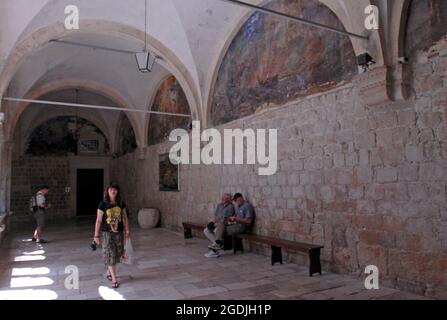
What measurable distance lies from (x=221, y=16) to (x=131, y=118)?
6.79m

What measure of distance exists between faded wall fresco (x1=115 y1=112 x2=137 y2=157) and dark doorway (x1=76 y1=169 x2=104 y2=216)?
180cm

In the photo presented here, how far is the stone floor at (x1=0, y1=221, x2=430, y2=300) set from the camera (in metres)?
4.07

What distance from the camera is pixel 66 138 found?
16.5m

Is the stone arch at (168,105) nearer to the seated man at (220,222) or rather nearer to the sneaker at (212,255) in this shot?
the seated man at (220,222)

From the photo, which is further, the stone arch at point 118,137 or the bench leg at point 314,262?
the stone arch at point 118,137

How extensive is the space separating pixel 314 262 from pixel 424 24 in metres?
3.27

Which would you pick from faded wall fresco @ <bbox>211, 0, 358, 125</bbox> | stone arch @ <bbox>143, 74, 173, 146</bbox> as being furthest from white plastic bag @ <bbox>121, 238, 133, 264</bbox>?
stone arch @ <bbox>143, 74, 173, 146</bbox>

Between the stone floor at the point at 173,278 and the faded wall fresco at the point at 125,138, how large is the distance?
7.31 metres

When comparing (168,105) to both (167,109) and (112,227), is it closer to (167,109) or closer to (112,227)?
(167,109)

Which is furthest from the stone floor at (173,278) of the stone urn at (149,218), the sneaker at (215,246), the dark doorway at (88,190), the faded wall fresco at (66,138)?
the faded wall fresco at (66,138)

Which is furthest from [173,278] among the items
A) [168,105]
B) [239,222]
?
[168,105]

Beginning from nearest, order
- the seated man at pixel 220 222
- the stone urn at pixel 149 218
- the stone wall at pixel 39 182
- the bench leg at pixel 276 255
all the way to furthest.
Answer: the bench leg at pixel 276 255 < the seated man at pixel 220 222 < the stone urn at pixel 149 218 < the stone wall at pixel 39 182

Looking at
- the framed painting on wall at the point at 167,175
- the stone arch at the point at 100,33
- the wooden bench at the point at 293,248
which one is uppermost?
the stone arch at the point at 100,33

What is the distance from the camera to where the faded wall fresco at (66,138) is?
15.9 metres
